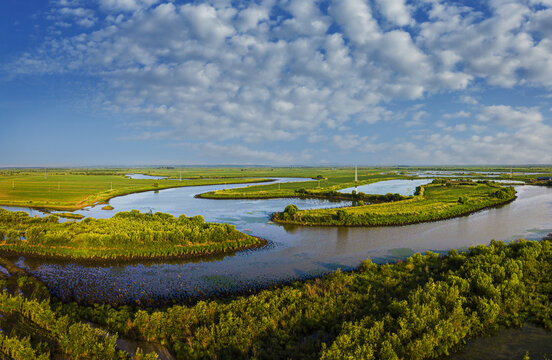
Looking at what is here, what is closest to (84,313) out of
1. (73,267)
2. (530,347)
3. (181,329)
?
(181,329)

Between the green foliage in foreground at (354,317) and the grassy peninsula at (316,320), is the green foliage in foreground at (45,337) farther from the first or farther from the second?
the green foliage in foreground at (354,317)

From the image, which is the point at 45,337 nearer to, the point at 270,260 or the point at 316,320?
the point at 316,320

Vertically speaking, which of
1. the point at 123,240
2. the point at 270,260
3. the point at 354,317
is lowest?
the point at 270,260

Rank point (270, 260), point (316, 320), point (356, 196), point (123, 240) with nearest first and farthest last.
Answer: point (316, 320), point (270, 260), point (123, 240), point (356, 196)

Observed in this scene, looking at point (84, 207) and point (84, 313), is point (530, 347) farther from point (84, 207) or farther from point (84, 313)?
point (84, 207)

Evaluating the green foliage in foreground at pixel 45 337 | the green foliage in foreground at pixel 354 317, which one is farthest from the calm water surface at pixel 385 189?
the green foliage in foreground at pixel 45 337

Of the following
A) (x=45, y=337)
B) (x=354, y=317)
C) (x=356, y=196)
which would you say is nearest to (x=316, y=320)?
(x=354, y=317)
